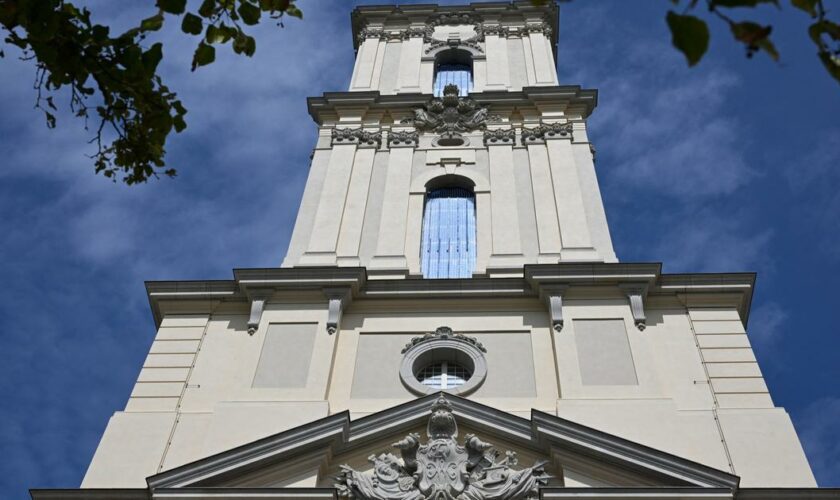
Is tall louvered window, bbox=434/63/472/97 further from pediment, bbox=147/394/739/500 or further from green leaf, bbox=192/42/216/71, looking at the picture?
green leaf, bbox=192/42/216/71

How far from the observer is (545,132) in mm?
24688

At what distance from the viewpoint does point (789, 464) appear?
577 inches

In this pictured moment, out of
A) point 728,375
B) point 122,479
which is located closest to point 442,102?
point 728,375

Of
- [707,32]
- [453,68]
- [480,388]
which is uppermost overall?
[453,68]

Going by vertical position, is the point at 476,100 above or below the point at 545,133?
above

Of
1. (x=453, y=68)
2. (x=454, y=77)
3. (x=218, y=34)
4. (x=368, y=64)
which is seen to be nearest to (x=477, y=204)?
(x=454, y=77)

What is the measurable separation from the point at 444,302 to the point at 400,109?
9.07m

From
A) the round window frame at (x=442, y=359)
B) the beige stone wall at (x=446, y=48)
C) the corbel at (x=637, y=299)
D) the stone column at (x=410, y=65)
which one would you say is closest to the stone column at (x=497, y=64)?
the beige stone wall at (x=446, y=48)

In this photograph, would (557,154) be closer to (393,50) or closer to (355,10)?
(393,50)

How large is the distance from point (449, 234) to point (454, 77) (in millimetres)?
9738

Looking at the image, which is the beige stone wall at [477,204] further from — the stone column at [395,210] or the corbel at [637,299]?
the corbel at [637,299]

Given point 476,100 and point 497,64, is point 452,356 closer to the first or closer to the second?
point 476,100

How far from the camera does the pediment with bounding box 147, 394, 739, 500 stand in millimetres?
14078

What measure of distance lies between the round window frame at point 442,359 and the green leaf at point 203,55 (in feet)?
28.3
